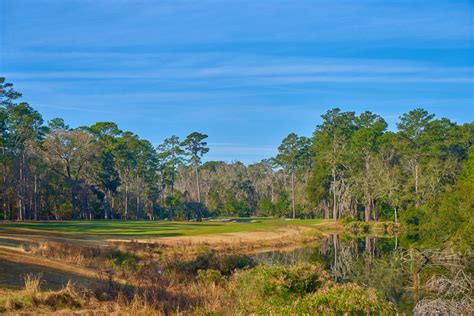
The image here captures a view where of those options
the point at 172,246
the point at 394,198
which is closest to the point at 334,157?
the point at 394,198

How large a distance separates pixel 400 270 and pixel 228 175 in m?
95.5

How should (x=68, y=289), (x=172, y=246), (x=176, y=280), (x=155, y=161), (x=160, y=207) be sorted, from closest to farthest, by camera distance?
(x=68, y=289), (x=176, y=280), (x=172, y=246), (x=160, y=207), (x=155, y=161)

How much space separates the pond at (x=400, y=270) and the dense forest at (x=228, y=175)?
47.3 feet

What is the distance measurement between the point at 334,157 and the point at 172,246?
5713cm

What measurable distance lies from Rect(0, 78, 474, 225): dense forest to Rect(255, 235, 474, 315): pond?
567 inches

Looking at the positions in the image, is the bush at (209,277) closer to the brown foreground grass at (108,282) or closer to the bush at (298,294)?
the brown foreground grass at (108,282)

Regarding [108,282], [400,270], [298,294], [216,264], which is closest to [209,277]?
[216,264]

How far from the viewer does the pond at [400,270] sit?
62.2ft

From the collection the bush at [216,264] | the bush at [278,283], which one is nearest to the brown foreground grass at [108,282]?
the bush at [216,264]

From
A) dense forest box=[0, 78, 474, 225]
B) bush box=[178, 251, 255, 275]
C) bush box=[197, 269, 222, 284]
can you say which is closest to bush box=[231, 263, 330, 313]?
bush box=[197, 269, 222, 284]

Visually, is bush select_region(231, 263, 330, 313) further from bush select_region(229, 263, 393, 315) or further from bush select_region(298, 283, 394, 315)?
bush select_region(298, 283, 394, 315)

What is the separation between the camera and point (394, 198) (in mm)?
72250

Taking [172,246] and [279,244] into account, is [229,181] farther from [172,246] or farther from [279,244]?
[172,246]

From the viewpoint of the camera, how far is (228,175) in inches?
4904
